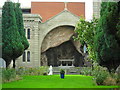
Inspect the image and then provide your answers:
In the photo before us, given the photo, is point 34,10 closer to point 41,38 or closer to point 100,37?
point 41,38

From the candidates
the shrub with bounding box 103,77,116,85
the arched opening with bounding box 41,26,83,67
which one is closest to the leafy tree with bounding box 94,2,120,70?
the shrub with bounding box 103,77,116,85

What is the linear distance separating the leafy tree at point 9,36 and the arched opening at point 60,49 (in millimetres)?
18971

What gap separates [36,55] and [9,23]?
59.4 feet

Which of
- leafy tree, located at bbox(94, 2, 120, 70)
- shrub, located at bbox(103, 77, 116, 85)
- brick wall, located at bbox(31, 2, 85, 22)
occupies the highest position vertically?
brick wall, located at bbox(31, 2, 85, 22)

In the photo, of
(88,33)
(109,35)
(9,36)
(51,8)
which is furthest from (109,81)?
(51,8)

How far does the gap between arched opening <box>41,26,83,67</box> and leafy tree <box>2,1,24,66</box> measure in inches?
747

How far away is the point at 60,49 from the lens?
4834cm

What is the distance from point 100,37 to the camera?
2114cm

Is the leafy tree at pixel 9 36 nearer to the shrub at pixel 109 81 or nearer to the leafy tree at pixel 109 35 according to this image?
the leafy tree at pixel 109 35

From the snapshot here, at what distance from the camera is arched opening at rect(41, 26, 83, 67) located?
46406mm

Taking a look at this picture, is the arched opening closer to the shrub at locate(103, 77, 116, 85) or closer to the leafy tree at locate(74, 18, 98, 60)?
the leafy tree at locate(74, 18, 98, 60)

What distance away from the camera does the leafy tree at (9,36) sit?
26172 millimetres

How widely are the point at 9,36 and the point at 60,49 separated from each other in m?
22.3

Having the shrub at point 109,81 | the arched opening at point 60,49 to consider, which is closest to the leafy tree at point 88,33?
the shrub at point 109,81
